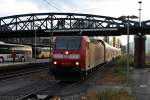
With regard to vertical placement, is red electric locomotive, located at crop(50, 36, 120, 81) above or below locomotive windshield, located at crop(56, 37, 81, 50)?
below

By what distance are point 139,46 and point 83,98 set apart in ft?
111

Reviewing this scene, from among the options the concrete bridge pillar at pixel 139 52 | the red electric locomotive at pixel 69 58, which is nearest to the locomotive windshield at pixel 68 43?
the red electric locomotive at pixel 69 58

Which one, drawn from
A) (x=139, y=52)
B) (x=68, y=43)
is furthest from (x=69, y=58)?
(x=139, y=52)

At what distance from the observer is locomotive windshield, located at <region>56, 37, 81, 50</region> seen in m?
23.5

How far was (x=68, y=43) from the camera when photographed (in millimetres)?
23641

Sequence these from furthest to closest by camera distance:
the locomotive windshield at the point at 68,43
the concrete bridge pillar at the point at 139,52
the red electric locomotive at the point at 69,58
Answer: the concrete bridge pillar at the point at 139,52 → the locomotive windshield at the point at 68,43 → the red electric locomotive at the point at 69,58

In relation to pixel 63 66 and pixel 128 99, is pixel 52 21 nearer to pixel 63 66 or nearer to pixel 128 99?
pixel 63 66

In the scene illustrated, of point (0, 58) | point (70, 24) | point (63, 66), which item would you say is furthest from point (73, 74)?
point (70, 24)

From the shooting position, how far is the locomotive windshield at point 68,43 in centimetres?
2353

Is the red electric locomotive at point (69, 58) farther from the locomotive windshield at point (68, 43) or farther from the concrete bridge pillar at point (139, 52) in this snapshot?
the concrete bridge pillar at point (139, 52)

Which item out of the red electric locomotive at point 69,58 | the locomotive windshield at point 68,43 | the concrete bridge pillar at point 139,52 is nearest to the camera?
the red electric locomotive at point 69,58

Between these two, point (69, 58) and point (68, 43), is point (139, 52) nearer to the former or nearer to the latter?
point (68, 43)

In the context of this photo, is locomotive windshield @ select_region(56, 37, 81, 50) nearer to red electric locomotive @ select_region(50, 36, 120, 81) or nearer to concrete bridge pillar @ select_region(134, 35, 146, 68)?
red electric locomotive @ select_region(50, 36, 120, 81)

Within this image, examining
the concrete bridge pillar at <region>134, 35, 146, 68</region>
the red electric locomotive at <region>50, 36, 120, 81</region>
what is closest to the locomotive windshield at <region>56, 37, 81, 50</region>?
the red electric locomotive at <region>50, 36, 120, 81</region>
